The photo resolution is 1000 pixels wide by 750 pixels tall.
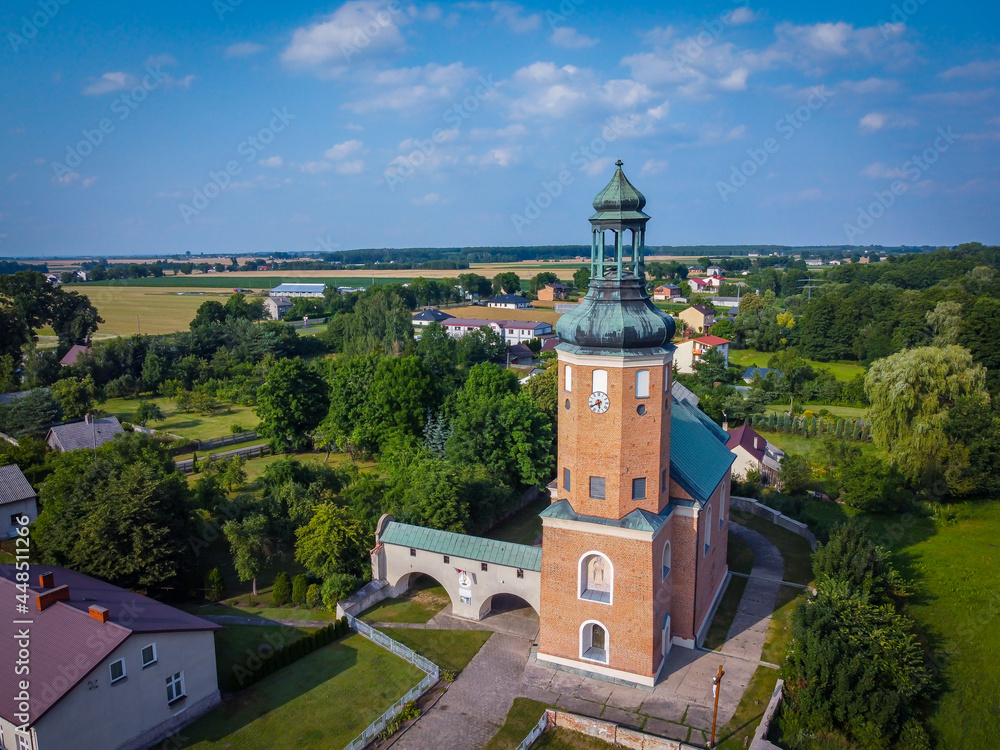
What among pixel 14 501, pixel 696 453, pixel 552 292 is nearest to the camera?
pixel 696 453

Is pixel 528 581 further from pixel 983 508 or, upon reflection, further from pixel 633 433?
pixel 983 508

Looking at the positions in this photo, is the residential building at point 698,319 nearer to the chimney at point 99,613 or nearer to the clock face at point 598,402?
the clock face at point 598,402

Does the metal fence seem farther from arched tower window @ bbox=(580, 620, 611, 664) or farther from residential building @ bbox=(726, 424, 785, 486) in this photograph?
residential building @ bbox=(726, 424, 785, 486)

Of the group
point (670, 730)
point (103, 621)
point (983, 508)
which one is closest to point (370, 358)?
point (103, 621)

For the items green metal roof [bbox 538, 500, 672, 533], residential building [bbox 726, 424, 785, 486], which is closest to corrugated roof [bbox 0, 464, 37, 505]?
green metal roof [bbox 538, 500, 672, 533]

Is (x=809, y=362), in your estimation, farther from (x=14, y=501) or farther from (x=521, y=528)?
(x=14, y=501)

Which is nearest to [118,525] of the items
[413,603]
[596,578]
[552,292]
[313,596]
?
[313,596]
